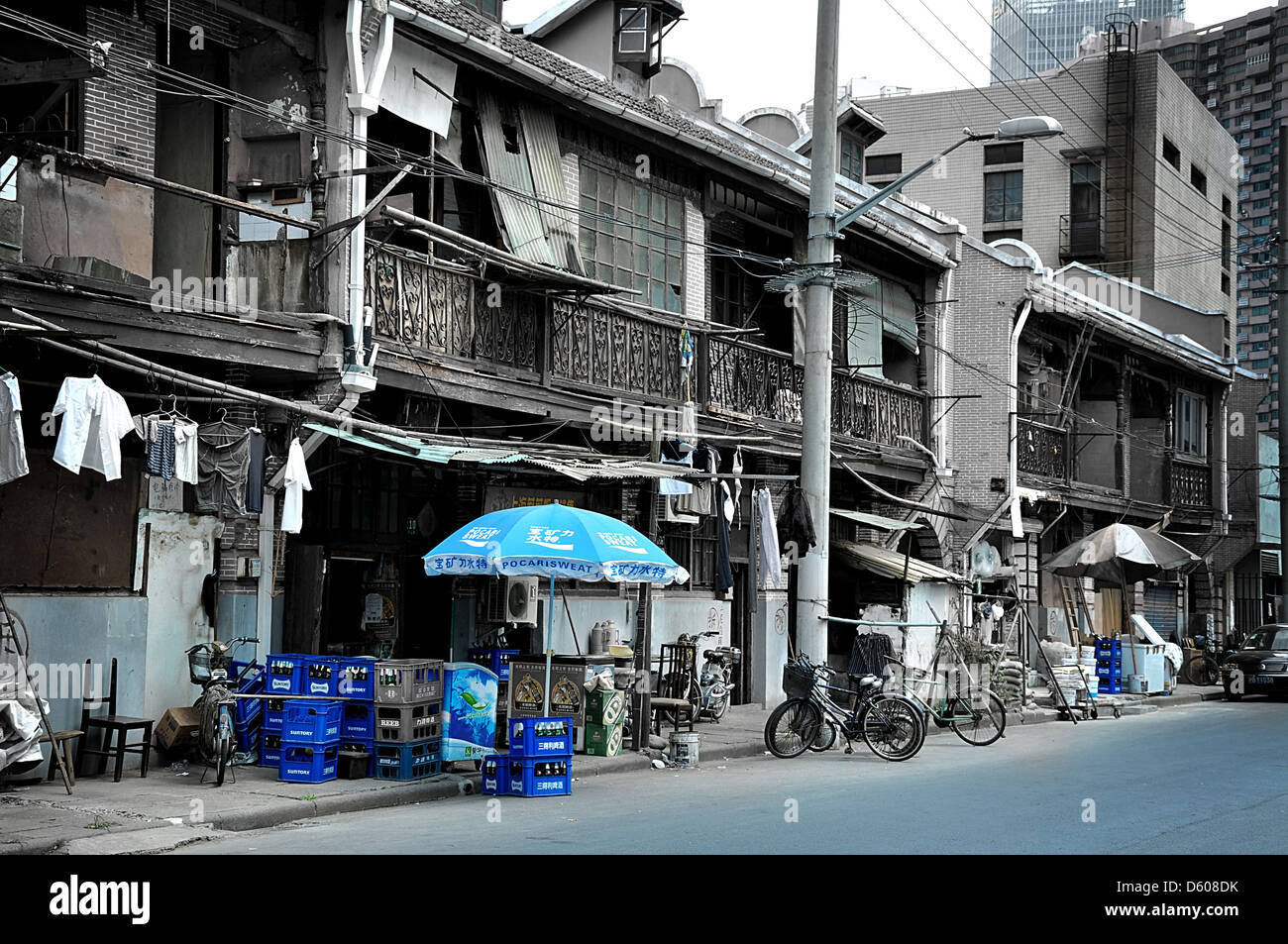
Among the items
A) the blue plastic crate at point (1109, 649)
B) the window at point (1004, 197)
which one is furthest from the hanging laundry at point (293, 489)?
the window at point (1004, 197)

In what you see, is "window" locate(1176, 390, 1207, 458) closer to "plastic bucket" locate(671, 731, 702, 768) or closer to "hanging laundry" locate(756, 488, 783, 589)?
"hanging laundry" locate(756, 488, 783, 589)

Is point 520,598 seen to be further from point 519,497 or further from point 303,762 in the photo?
point 303,762

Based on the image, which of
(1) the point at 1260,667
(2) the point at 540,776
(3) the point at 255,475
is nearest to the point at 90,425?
(3) the point at 255,475

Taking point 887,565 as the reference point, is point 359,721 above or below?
below

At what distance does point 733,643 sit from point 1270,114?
6742cm

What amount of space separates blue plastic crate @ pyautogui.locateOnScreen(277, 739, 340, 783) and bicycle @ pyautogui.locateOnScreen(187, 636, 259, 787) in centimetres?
48

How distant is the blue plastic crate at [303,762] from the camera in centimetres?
1259

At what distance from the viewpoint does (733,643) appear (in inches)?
895

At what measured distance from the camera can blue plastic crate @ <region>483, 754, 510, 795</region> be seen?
1287 cm

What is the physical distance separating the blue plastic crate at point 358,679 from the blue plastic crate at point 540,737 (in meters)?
1.34

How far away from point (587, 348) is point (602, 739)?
17.1ft

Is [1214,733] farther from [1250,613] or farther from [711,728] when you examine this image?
[1250,613]

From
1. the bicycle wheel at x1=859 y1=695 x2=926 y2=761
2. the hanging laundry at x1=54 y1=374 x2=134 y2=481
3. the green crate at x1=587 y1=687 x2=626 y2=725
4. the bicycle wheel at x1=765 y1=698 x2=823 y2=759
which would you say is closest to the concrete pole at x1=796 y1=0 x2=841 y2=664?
the bicycle wheel at x1=765 y1=698 x2=823 y2=759

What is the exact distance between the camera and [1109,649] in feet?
94.1
